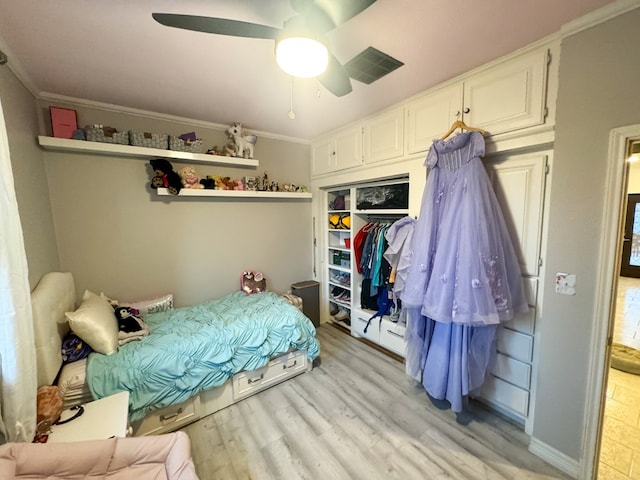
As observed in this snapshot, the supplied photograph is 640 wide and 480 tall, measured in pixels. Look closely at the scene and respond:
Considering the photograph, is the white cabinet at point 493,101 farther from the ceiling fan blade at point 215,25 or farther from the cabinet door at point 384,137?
the ceiling fan blade at point 215,25

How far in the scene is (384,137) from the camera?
7.80ft

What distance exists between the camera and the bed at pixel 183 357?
1.47m

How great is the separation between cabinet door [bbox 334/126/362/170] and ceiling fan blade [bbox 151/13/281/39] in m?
1.67

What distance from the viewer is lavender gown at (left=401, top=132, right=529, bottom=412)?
5.01ft

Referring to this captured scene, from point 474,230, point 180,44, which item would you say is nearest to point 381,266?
point 474,230

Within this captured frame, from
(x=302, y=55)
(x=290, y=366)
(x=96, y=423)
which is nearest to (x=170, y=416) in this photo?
(x=96, y=423)

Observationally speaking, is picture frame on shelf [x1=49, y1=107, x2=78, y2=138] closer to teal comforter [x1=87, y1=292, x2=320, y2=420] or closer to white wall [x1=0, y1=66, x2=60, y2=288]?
white wall [x1=0, y1=66, x2=60, y2=288]

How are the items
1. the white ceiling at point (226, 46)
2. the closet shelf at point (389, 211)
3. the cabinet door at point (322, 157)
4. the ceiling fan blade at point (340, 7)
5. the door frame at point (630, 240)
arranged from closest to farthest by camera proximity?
the ceiling fan blade at point (340, 7)
the white ceiling at point (226, 46)
the closet shelf at point (389, 211)
the cabinet door at point (322, 157)
the door frame at point (630, 240)

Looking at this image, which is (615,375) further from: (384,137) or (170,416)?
(170,416)

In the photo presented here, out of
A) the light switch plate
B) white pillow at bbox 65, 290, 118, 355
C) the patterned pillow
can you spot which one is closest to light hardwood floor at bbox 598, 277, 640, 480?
the light switch plate

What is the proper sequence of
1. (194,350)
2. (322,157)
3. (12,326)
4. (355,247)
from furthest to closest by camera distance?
(322,157)
(355,247)
(194,350)
(12,326)

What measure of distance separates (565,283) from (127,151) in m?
3.21

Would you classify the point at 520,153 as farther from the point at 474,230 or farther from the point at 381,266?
the point at 381,266

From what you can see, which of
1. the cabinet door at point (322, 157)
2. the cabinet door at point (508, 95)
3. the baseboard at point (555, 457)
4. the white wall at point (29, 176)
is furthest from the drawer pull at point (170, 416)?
the cabinet door at point (508, 95)
